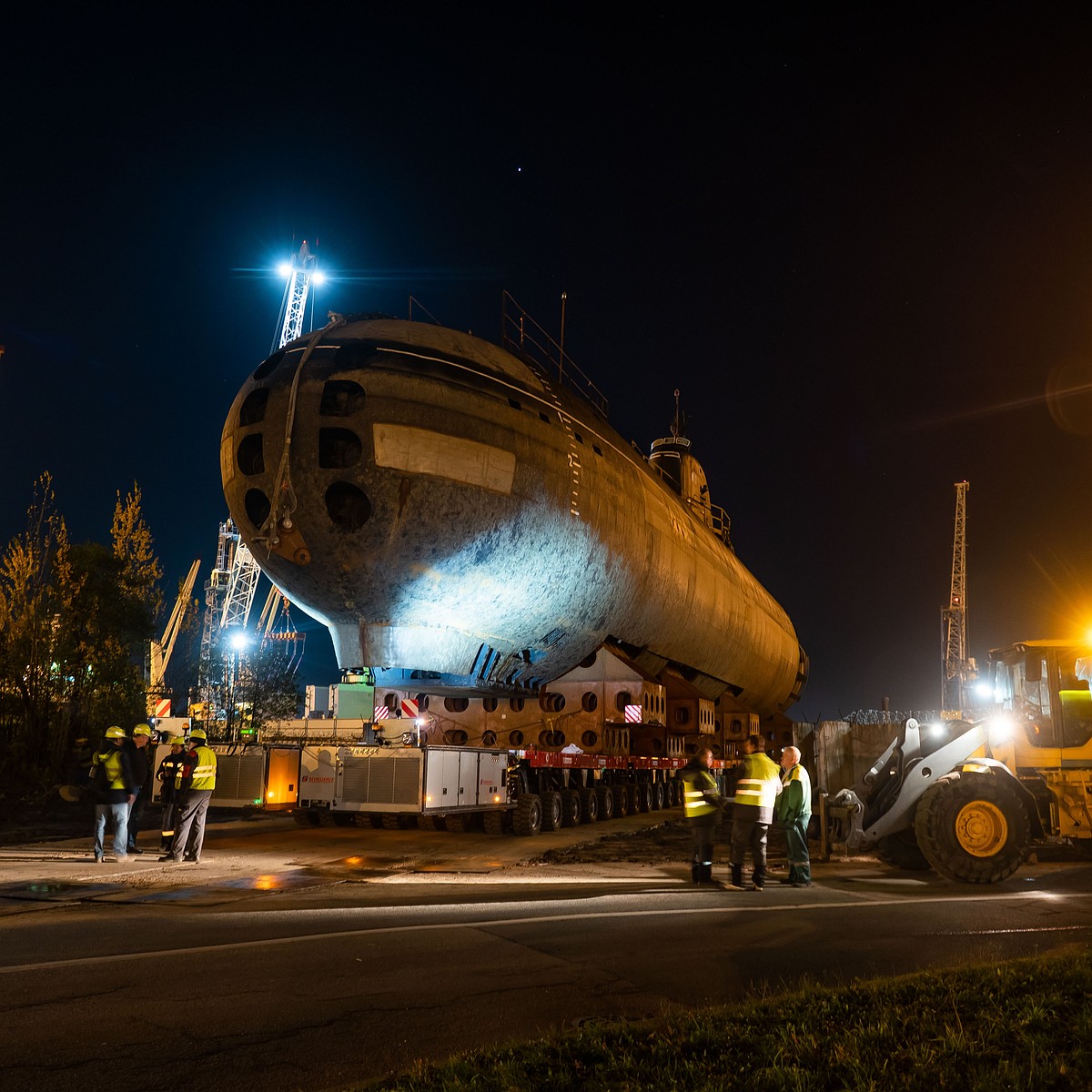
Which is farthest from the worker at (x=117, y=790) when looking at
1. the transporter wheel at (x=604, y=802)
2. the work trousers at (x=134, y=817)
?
the transporter wheel at (x=604, y=802)

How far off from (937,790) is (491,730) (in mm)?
8432

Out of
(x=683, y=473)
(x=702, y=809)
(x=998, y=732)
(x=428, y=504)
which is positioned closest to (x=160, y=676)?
(x=683, y=473)

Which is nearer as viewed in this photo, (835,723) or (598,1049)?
(598,1049)

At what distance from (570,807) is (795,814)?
735cm

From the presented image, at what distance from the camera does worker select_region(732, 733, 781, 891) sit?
31.8 feet

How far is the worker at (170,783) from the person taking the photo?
12820 millimetres

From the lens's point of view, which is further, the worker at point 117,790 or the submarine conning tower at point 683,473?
the submarine conning tower at point 683,473

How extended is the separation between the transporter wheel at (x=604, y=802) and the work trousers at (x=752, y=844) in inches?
335

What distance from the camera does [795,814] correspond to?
33.0ft

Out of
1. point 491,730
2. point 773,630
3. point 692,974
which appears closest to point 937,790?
point 692,974

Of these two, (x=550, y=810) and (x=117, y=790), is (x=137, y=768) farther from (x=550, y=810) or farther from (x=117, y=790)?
(x=550, y=810)

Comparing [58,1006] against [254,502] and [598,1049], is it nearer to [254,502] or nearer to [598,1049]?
[598,1049]

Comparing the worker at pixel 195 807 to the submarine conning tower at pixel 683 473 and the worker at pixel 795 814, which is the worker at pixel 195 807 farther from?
the submarine conning tower at pixel 683 473

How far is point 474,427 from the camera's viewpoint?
1333 centimetres
